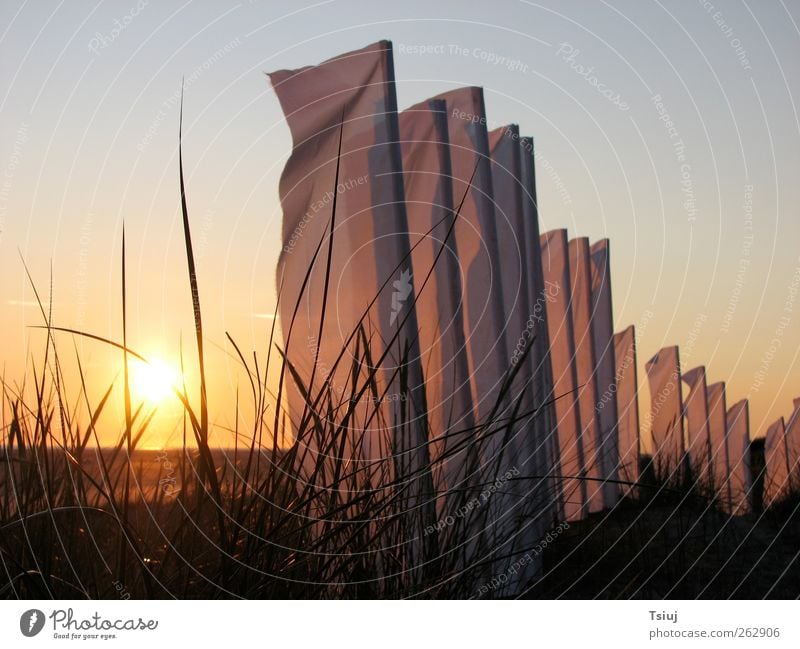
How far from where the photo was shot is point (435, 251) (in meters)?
4.04

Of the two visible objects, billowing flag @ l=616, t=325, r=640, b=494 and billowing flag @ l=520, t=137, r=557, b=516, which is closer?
billowing flag @ l=520, t=137, r=557, b=516

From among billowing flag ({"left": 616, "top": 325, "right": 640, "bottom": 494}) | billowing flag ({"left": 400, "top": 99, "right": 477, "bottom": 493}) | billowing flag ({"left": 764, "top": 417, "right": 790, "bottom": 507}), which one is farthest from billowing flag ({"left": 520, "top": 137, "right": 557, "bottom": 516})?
billowing flag ({"left": 616, "top": 325, "right": 640, "bottom": 494})

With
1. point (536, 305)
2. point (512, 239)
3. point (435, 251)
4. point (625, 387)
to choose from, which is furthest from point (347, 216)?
point (625, 387)

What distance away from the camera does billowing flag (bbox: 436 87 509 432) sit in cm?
463

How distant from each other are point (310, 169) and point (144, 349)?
1230 mm

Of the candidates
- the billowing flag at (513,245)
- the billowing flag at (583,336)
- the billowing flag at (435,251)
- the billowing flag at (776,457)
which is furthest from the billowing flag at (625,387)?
the billowing flag at (435,251)

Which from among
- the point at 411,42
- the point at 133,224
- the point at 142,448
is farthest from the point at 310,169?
the point at 142,448

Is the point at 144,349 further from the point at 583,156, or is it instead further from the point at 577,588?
the point at 577,588

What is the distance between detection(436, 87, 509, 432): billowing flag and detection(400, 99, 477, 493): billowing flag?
229mm

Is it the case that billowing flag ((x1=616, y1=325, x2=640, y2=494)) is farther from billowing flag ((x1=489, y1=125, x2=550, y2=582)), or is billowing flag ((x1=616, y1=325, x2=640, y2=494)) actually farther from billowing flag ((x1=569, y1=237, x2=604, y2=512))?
billowing flag ((x1=489, y1=125, x2=550, y2=582))

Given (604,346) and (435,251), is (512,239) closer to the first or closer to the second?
(435,251)

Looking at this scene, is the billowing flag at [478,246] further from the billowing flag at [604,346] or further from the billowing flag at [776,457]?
the billowing flag at [604,346]

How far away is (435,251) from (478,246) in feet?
2.44
